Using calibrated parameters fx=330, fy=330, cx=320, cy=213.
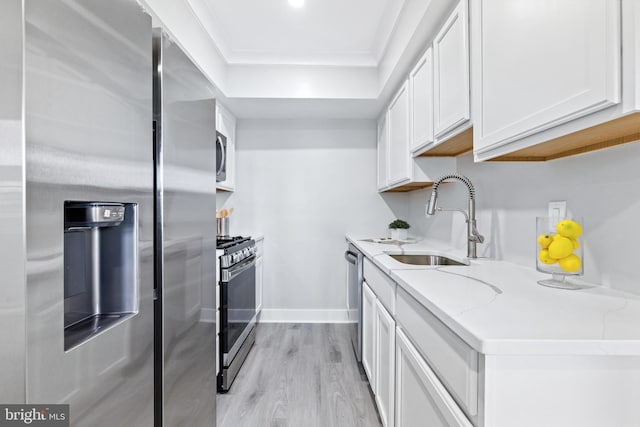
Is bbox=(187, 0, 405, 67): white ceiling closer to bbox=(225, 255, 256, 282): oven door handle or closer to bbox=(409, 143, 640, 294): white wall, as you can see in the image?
bbox=(409, 143, 640, 294): white wall

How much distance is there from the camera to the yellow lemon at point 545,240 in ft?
3.62

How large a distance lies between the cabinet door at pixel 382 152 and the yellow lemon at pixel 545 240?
2.03m

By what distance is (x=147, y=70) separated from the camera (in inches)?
37.3

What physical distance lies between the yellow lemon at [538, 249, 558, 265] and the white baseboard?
2.70 metres

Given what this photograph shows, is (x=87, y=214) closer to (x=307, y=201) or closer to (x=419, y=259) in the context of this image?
(x=419, y=259)

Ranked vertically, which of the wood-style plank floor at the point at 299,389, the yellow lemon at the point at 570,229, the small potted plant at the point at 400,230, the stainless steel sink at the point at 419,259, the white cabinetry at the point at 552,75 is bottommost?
the wood-style plank floor at the point at 299,389

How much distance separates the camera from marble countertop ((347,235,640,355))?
65 centimetres

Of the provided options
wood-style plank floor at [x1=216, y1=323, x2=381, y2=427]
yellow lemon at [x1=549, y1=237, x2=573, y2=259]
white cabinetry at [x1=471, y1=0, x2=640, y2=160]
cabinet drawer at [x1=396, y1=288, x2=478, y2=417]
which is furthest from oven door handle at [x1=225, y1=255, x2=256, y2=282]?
yellow lemon at [x1=549, y1=237, x2=573, y2=259]

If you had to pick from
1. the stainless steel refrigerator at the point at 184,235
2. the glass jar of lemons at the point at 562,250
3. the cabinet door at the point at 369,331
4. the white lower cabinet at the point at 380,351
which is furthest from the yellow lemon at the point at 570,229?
the stainless steel refrigerator at the point at 184,235

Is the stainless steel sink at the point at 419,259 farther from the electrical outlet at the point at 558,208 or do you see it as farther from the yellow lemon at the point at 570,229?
the yellow lemon at the point at 570,229

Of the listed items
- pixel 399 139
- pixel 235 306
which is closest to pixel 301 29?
pixel 399 139

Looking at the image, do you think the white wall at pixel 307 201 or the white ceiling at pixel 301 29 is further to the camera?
the white wall at pixel 307 201

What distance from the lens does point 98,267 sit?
0.87 metres

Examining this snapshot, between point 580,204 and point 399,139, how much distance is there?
1.53m
